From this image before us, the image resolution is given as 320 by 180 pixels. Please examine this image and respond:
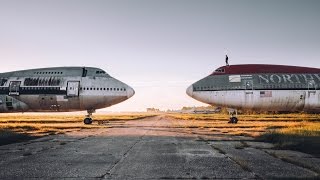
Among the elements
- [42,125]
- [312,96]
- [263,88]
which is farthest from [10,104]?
[312,96]

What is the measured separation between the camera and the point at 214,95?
111 feet

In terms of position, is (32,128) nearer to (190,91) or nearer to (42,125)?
(42,125)

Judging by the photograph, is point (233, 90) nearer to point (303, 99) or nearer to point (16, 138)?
point (303, 99)

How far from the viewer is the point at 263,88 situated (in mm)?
32500

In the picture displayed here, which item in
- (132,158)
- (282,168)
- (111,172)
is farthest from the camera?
(132,158)

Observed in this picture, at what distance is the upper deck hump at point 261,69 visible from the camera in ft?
110


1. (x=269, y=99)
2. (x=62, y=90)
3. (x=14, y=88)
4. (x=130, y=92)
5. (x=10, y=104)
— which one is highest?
(x=14, y=88)

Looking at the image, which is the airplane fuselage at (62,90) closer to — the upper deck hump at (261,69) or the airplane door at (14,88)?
the airplane door at (14,88)

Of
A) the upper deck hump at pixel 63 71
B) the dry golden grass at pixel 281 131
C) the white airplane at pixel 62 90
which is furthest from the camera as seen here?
the upper deck hump at pixel 63 71

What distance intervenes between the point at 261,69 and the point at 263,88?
259 centimetres

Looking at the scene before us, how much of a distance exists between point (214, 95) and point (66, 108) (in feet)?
56.5

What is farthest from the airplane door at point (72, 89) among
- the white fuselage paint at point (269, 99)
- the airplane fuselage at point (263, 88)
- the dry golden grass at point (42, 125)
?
the white fuselage paint at point (269, 99)

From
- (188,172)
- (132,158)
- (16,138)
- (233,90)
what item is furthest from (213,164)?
(233,90)

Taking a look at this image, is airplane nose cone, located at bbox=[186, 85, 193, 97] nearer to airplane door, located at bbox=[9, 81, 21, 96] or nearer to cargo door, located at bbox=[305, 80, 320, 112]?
cargo door, located at bbox=[305, 80, 320, 112]
